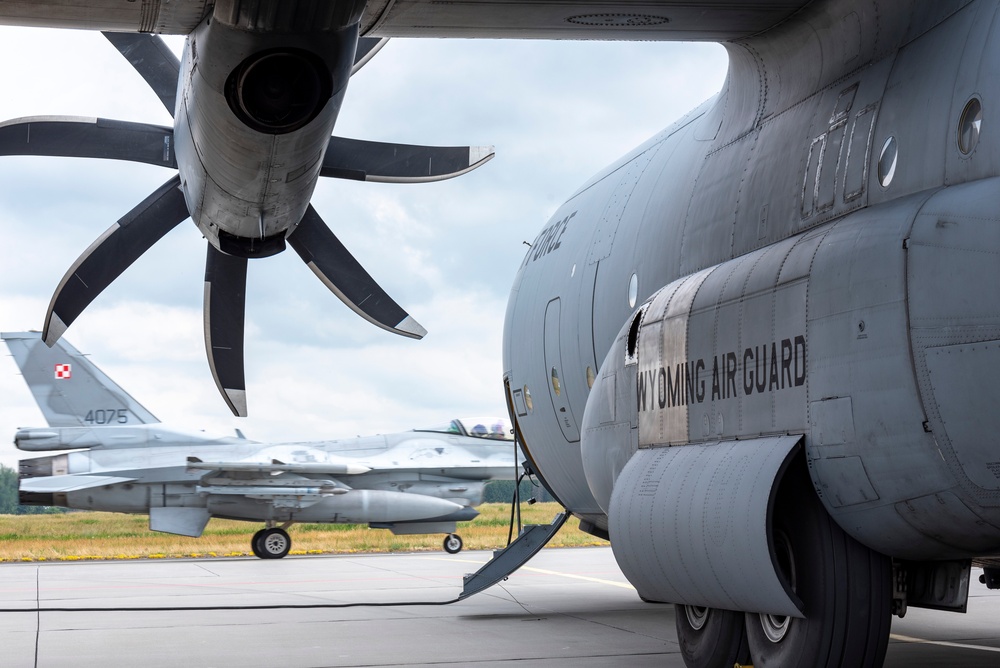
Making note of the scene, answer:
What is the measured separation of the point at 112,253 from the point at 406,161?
2194 mm

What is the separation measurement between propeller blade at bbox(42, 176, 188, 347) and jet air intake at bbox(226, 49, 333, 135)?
8.91 ft

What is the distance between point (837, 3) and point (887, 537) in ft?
9.17

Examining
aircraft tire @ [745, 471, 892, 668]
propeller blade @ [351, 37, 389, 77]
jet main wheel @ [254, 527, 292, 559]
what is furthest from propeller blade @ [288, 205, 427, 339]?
jet main wheel @ [254, 527, 292, 559]

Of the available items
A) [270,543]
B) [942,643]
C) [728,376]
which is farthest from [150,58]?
[270,543]

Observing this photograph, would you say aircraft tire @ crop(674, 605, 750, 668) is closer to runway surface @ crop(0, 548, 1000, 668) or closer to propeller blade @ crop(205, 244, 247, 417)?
runway surface @ crop(0, 548, 1000, 668)

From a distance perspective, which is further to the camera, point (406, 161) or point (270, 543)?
point (270, 543)

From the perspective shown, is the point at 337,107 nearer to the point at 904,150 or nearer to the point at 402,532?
the point at 904,150

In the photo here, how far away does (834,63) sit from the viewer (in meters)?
5.75

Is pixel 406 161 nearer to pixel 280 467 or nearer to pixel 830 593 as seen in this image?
pixel 830 593

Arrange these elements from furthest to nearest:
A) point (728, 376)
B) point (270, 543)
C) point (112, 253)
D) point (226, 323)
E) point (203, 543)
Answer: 1. point (203, 543)
2. point (270, 543)
3. point (226, 323)
4. point (112, 253)
5. point (728, 376)

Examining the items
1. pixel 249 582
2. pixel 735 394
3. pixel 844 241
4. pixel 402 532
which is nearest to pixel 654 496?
pixel 735 394

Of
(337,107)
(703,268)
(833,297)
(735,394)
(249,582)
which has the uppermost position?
(337,107)

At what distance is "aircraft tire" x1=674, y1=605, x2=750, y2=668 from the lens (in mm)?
5809

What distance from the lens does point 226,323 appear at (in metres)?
→ 7.87
